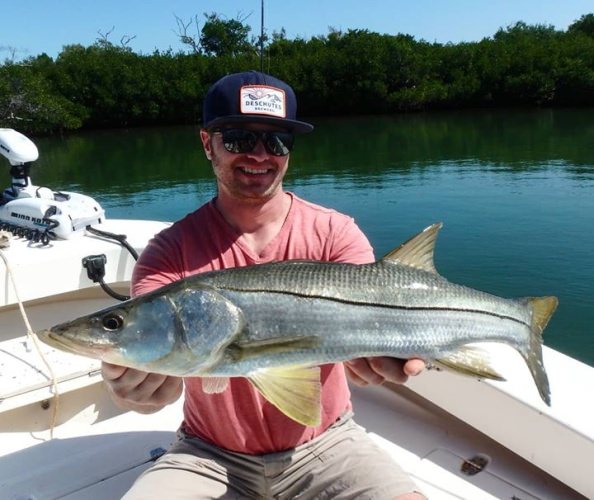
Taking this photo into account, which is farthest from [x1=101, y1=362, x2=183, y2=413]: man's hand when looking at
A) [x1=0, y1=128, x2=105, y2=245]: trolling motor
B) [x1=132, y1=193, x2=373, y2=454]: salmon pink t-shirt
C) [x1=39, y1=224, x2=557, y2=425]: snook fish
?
[x1=0, y1=128, x2=105, y2=245]: trolling motor

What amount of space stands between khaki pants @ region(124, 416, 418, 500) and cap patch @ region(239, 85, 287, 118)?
158 centimetres

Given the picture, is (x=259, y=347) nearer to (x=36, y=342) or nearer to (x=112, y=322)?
(x=112, y=322)

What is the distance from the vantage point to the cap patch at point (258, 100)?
274 centimetres

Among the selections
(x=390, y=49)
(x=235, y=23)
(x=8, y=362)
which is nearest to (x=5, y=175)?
(x=8, y=362)

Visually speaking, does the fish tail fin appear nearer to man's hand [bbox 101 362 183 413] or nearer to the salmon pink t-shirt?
the salmon pink t-shirt

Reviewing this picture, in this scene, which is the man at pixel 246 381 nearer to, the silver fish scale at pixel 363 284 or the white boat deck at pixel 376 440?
the silver fish scale at pixel 363 284

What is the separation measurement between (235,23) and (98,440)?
2994 inches

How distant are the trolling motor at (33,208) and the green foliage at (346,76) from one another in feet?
151

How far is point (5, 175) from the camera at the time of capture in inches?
1109

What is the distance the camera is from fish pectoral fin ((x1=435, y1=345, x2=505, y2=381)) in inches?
90.8

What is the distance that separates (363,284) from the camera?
7.41 ft

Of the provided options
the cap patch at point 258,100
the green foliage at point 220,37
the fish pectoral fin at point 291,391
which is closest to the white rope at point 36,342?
the cap patch at point 258,100

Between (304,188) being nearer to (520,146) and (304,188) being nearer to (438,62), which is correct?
(520,146)

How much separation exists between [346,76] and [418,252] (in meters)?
58.9
